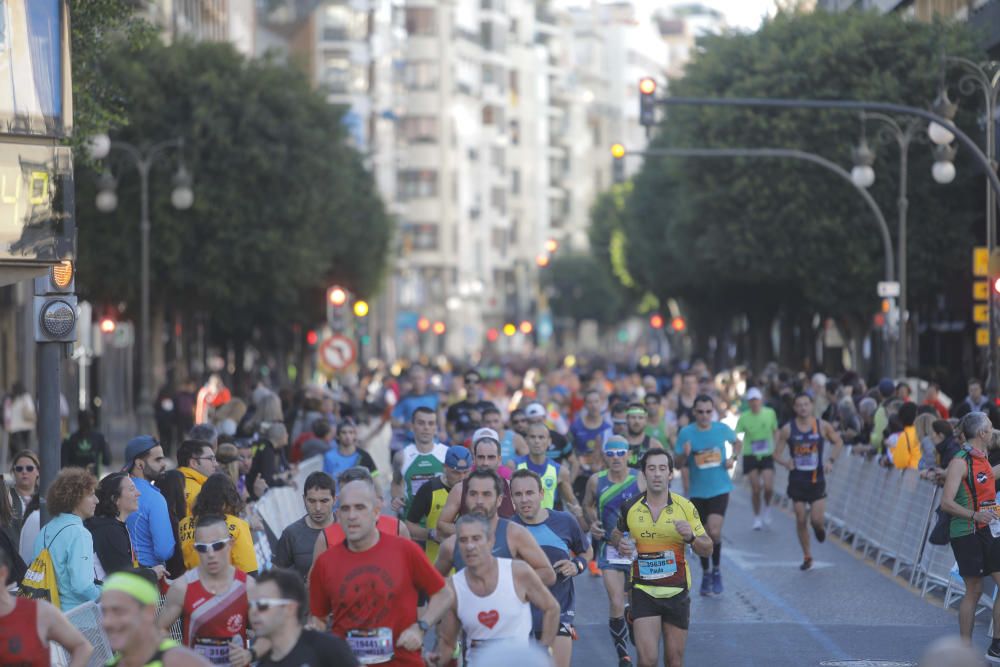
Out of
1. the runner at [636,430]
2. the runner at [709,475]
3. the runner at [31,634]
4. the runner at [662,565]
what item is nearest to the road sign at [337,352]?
the runner at [709,475]

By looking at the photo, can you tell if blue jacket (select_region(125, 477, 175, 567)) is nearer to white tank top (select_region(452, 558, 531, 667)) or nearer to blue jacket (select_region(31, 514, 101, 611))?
blue jacket (select_region(31, 514, 101, 611))

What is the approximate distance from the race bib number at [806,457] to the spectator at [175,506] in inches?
335

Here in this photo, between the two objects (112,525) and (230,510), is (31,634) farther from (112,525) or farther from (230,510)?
(112,525)

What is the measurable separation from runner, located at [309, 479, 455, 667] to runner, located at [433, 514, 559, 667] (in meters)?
0.18

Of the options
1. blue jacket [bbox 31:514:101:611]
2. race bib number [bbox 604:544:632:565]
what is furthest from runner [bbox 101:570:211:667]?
race bib number [bbox 604:544:632:565]

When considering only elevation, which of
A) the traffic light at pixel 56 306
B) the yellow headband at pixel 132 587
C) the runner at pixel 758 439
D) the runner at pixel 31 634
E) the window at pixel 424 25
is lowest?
the runner at pixel 758 439

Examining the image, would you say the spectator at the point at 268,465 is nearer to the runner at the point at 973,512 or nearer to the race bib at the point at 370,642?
the runner at the point at 973,512

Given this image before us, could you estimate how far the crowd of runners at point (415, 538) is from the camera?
337 inches

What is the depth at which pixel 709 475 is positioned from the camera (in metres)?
18.3

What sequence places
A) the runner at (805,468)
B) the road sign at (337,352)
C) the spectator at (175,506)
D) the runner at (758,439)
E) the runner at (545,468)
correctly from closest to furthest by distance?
the spectator at (175,506) < the runner at (545,468) < the runner at (805,468) < the runner at (758,439) < the road sign at (337,352)

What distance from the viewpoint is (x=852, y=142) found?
4731 cm

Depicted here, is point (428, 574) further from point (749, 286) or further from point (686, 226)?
point (749, 286)

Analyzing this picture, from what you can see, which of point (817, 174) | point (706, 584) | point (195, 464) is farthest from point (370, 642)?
point (817, 174)

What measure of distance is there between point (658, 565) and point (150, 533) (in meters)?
3.02
